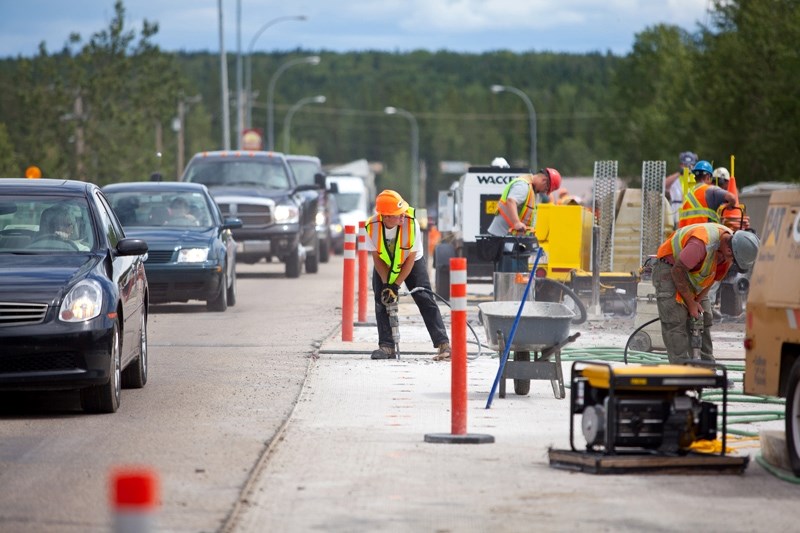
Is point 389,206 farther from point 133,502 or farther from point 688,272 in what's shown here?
point 133,502

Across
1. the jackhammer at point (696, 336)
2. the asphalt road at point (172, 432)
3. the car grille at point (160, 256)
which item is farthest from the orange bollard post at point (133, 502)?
the car grille at point (160, 256)

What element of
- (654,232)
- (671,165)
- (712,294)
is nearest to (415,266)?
(712,294)

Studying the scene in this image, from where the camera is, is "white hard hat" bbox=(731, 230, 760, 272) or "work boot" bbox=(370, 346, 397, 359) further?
"work boot" bbox=(370, 346, 397, 359)

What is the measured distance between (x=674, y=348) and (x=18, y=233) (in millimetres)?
5132

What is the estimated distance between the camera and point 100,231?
12.4 m

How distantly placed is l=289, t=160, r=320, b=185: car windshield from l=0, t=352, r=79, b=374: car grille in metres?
27.6

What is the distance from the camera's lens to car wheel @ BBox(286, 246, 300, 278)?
31234 mm

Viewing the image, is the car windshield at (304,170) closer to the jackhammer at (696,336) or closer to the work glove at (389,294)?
the work glove at (389,294)

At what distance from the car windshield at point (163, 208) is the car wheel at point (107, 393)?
10.8 m

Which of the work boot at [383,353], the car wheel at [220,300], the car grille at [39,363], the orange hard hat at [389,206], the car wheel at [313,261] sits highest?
the orange hard hat at [389,206]

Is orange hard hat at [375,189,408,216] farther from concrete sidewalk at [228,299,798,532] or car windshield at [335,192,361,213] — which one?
car windshield at [335,192,361,213]

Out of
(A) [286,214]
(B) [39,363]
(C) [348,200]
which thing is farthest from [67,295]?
(C) [348,200]

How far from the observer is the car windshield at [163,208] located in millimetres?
22219

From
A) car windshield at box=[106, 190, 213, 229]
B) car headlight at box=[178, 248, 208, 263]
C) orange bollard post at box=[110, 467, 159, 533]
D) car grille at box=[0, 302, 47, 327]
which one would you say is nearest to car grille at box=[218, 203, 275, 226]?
car windshield at box=[106, 190, 213, 229]
